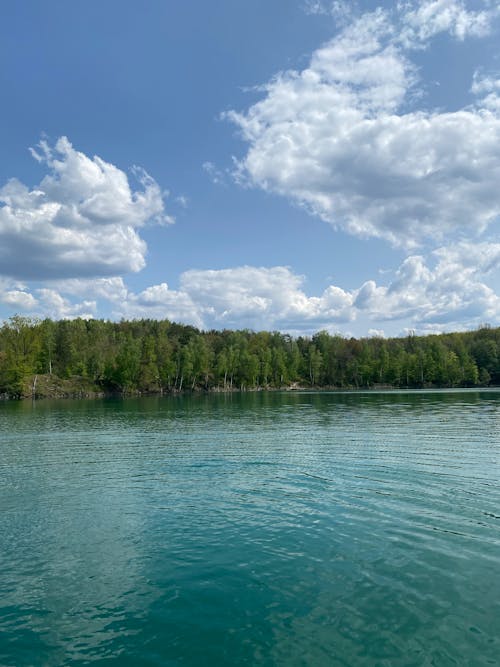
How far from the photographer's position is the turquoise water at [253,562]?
10.5 meters

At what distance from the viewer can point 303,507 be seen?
20812mm

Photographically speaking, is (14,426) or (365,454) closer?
(365,454)

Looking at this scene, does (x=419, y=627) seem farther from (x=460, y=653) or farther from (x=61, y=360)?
(x=61, y=360)

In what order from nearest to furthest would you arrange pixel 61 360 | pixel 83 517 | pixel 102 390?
pixel 83 517
pixel 102 390
pixel 61 360

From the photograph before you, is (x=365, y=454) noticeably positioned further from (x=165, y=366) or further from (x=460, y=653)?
(x=165, y=366)

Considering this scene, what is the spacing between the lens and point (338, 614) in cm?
1164

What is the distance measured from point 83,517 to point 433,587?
1374cm

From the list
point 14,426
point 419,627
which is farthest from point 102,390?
point 419,627

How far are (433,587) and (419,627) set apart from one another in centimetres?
225

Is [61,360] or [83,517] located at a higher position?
[61,360]

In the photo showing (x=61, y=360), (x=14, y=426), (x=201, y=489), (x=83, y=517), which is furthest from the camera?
(x=61, y=360)

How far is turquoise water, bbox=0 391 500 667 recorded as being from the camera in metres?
10.5

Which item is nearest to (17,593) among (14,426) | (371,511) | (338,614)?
(338,614)

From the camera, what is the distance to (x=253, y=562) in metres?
15.0
